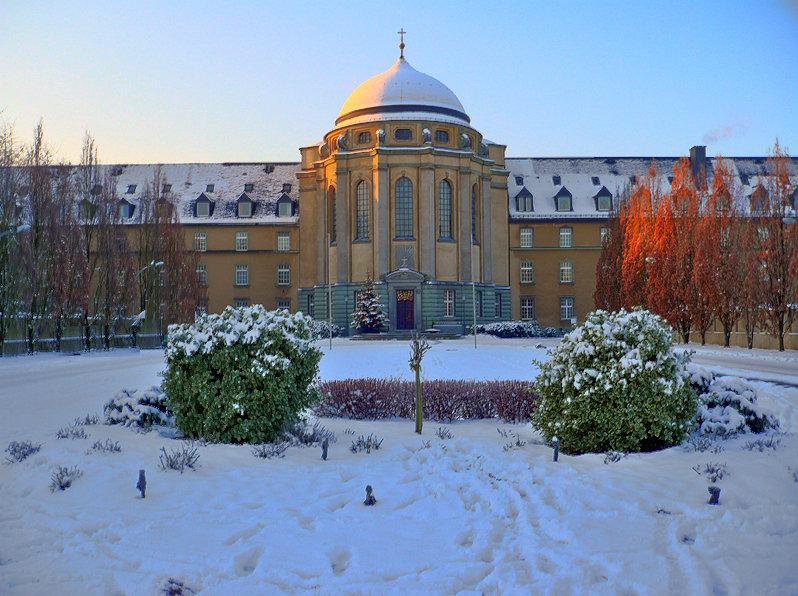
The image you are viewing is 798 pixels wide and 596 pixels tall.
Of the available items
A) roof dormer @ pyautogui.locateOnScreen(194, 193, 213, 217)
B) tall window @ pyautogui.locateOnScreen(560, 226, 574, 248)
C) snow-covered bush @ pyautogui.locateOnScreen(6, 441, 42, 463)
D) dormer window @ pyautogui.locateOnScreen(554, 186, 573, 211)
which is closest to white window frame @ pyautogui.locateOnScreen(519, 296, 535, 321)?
tall window @ pyautogui.locateOnScreen(560, 226, 574, 248)

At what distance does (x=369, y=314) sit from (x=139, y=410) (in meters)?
38.7

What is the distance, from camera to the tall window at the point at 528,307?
62094mm

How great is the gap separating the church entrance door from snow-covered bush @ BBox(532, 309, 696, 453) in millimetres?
41779

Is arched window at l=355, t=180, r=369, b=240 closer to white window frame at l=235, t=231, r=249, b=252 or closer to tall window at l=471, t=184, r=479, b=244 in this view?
tall window at l=471, t=184, r=479, b=244

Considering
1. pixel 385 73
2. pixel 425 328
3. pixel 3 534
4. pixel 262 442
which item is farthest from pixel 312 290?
pixel 3 534

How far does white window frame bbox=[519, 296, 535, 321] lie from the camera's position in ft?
204

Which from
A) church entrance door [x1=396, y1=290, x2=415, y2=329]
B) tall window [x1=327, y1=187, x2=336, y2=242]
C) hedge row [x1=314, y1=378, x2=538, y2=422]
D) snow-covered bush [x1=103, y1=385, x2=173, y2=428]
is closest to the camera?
snow-covered bush [x1=103, y1=385, x2=173, y2=428]

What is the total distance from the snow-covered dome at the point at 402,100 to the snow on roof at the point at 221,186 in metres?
11.1

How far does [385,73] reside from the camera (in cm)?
5734

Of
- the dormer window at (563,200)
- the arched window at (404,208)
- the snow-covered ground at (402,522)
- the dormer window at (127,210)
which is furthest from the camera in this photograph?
the dormer window at (127,210)

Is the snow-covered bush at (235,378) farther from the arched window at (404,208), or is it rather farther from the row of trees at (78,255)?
the arched window at (404,208)

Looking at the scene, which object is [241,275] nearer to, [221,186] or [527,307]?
[221,186]

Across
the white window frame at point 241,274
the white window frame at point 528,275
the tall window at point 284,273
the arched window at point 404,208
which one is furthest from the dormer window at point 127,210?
the white window frame at point 528,275

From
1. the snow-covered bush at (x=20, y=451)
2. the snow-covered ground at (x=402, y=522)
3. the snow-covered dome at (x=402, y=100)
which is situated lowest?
the snow-covered ground at (x=402, y=522)
